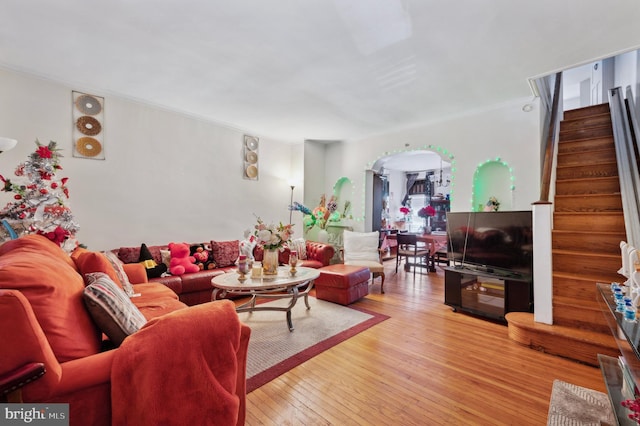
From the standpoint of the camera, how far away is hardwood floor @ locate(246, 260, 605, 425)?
65.6 inches

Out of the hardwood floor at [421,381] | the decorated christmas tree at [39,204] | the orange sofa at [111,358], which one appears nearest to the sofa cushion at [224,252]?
the decorated christmas tree at [39,204]

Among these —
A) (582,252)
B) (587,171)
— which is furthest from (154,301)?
(587,171)

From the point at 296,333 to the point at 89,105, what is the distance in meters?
3.84

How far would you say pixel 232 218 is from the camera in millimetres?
5031

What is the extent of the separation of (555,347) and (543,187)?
148 cm

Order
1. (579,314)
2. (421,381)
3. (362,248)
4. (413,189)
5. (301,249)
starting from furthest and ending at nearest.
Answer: (413,189), (301,249), (362,248), (579,314), (421,381)

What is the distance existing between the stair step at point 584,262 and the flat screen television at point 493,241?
24 centimetres

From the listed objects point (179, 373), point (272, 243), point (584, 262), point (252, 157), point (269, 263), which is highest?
point (252, 157)

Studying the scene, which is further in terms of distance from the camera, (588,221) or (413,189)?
(413,189)

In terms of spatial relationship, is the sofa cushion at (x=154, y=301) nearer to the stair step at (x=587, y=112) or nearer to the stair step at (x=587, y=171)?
the stair step at (x=587, y=171)

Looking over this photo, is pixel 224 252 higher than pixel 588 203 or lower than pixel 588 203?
lower

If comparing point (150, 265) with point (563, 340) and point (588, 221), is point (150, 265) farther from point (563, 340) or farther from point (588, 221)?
point (588, 221)

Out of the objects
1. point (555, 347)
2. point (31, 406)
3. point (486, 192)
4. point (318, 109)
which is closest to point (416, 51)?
point (318, 109)

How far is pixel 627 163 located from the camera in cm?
286
